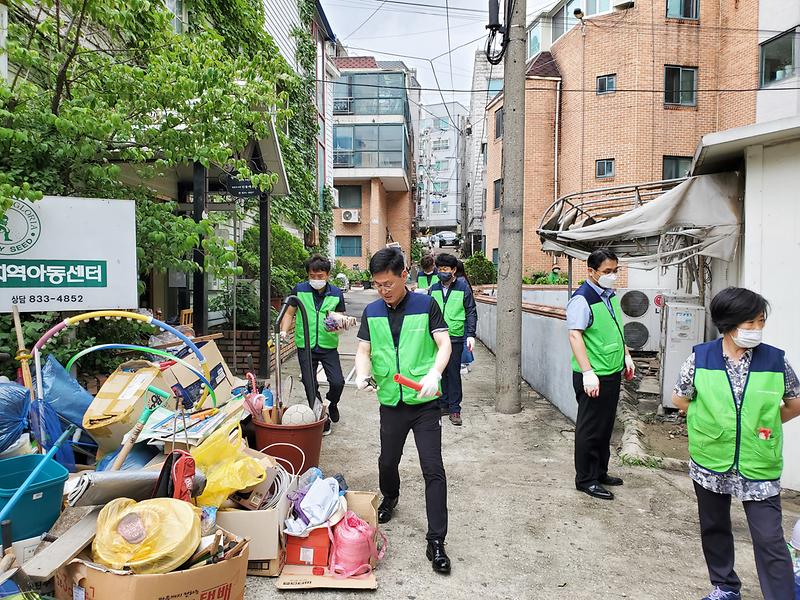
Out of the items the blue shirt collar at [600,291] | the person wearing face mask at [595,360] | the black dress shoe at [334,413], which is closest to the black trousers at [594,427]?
the person wearing face mask at [595,360]

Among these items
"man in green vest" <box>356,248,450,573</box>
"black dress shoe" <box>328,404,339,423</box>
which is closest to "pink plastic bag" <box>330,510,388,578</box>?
"man in green vest" <box>356,248,450,573</box>

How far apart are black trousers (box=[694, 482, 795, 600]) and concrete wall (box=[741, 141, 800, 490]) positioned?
6.72 ft

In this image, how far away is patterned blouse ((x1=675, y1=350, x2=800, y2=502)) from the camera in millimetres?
2574

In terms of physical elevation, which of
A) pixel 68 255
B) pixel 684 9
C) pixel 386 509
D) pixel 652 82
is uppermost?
pixel 684 9

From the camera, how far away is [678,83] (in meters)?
18.9

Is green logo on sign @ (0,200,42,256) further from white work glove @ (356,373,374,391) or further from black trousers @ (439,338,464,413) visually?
black trousers @ (439,338,464,413)

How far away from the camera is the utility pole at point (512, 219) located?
6.72 metres

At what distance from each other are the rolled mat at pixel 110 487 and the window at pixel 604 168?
63.4ft

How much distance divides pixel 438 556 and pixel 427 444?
604 millimetres

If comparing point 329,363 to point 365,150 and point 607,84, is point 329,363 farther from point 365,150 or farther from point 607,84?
point 365,150

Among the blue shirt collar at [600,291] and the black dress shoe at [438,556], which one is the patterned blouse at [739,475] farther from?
Result: the blue shirt collar at [600,291]

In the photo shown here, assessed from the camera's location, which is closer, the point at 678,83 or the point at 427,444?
the point at 427,444

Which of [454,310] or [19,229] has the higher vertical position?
[19,229]

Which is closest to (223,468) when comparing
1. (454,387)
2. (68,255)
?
(68,255)
